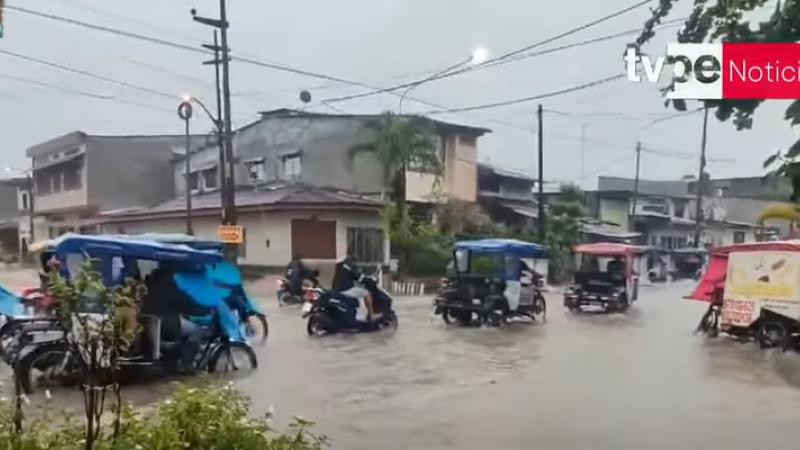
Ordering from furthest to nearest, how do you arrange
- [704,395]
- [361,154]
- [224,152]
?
[361,154] < [224,152] < [704,395]

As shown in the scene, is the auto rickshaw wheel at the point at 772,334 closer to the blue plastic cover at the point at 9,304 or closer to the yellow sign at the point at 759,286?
the yellow sign at the point at 759,286

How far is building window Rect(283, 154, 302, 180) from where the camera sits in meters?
11.4

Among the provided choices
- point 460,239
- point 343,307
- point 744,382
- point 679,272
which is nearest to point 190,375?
point 343,307

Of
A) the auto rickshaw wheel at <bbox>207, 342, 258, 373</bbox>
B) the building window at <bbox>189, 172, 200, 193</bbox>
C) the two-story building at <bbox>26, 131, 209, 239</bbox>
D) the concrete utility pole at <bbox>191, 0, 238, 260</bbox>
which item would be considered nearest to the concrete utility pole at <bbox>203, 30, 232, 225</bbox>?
the concrete utility pole at <bbox>191, 0, 238, 260</bbox>

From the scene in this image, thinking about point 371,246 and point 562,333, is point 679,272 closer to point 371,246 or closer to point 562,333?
point 562,333

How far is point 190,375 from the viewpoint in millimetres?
5562

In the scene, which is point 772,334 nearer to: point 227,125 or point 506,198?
point 506,198

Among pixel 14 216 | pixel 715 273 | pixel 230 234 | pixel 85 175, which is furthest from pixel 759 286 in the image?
pixel 14 216

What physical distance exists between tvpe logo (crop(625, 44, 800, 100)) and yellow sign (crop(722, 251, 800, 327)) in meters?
5.24

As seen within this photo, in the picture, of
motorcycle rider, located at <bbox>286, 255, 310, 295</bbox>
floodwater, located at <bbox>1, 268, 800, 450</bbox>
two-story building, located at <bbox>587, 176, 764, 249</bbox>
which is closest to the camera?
floodwater, located at <bbox>1, 268, 800, 450</bbox>

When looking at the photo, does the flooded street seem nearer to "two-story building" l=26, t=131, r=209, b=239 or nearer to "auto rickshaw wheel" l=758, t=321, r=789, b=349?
"auto rickshaw wheel" l=758, t=321, r=789, b=349

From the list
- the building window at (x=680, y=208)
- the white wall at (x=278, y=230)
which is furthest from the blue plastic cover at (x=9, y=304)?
the building window at (x=680, y=208)

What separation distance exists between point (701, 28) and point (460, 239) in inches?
302

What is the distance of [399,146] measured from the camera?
35.3 feet
